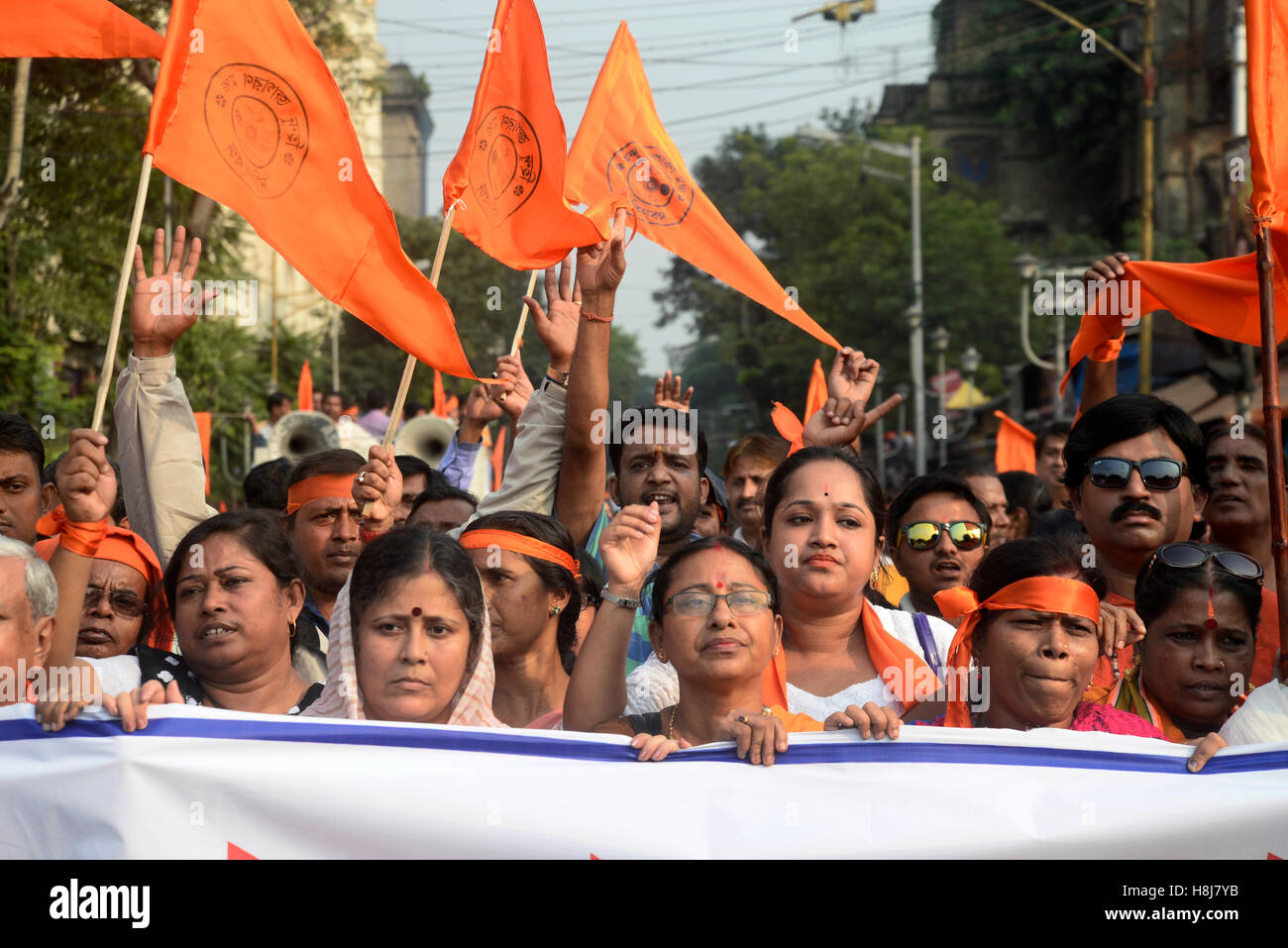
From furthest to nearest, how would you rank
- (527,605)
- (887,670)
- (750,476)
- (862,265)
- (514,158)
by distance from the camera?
(862,265) → (750,476) → (514,158) → (527,605) → (887,670)

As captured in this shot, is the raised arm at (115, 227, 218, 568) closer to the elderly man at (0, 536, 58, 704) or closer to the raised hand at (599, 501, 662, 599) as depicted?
the elderly man at (0, 536, 58, 704)

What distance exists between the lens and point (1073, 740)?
3146 mm

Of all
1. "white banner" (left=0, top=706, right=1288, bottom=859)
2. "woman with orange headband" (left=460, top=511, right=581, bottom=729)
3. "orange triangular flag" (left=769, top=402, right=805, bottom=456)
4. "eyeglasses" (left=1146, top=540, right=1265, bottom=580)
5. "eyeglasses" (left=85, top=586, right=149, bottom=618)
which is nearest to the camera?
"white banner" (left=0, top=706, right=1288, bottom=859)

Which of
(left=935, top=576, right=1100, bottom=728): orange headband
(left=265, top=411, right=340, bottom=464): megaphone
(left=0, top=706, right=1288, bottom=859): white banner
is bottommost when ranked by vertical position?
(left=0, top=706, right=1288, bottom=859): white banner

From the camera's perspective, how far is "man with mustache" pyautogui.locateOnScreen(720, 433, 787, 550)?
624 centimetres

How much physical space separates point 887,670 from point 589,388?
1294 millimetres

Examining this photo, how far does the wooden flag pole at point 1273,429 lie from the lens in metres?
3.45

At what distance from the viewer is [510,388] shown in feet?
18.7

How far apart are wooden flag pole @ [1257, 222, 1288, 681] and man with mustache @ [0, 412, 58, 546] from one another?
3.67 metres

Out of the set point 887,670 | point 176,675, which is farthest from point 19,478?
point 887,670

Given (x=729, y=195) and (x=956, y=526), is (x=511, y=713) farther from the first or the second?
(x=729, y=195)

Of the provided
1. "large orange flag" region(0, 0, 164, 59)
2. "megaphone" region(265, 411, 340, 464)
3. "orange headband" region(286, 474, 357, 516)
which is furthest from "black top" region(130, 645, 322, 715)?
"megaphone" region(265, 411, 340, 464)

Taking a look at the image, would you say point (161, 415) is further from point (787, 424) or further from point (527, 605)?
point (787, 424)
